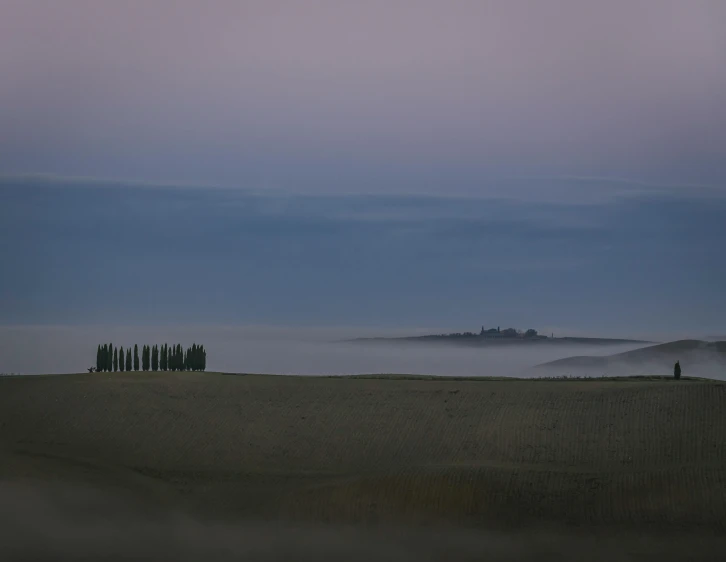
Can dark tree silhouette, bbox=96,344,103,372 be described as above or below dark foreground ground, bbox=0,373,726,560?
above

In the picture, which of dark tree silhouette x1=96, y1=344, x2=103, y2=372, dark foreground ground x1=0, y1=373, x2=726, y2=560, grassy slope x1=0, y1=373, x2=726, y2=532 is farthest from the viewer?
dark tree silhouette x1=96, y1=344, x2=103, y2=372

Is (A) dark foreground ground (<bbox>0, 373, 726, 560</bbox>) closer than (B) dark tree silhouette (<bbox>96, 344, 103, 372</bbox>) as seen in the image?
Yes

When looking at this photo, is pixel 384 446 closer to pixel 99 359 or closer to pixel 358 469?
pixel 358 469

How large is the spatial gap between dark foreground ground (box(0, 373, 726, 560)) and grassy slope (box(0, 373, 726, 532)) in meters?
0.07

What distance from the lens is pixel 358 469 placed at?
107 ft

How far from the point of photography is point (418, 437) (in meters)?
34.9

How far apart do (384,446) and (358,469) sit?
6.49ft

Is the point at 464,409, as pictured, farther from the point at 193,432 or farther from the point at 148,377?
the point at 148,377

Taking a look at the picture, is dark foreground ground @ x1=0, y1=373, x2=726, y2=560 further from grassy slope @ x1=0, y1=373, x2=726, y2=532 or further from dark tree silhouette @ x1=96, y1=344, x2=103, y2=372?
dark tree silhouette @ x1=96, y1=344, x2=103, y2=372

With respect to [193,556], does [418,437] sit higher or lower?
higher

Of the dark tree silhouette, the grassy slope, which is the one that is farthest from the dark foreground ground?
the dark tree silhouette

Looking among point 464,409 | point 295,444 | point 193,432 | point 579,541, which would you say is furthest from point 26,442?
point 579,541

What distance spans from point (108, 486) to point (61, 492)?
5.47 ft

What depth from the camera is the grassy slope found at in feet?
92.1
